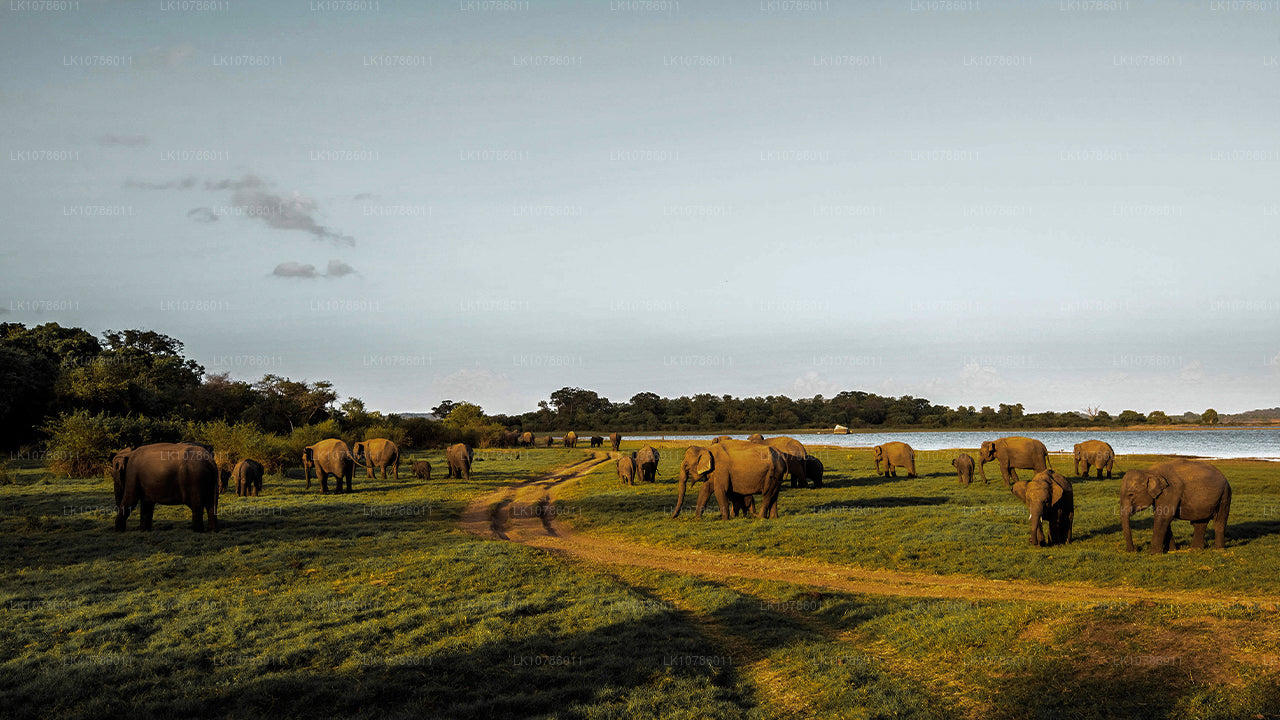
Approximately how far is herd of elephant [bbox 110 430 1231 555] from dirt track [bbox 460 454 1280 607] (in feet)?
11.5

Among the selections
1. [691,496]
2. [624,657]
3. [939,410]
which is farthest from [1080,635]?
[939,410]

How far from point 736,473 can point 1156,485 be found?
1047 centimetres

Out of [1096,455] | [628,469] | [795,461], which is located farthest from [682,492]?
[1096,455]

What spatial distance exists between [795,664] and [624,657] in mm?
2212

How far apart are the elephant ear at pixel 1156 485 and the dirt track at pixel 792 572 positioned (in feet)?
11.2

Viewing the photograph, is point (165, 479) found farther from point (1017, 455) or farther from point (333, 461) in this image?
point (1017, 455)


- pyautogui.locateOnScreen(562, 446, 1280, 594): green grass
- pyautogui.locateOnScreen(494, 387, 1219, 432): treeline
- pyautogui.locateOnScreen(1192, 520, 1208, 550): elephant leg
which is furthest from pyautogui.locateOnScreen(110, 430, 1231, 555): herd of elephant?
pyautogui.locateOnScreen(494, 387, 1219, 432): treeline

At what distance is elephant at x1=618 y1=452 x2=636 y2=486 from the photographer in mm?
33656

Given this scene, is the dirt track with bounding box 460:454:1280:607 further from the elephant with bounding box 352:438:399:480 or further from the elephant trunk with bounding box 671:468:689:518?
the elephant with bounding box 352:438:399:480

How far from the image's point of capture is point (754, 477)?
69.2ft

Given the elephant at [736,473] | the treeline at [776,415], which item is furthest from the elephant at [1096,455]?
the treeline at [776,415]

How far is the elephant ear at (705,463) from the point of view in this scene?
21.7 m

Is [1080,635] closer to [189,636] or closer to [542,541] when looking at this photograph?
[189,636]

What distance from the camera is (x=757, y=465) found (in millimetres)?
21016
